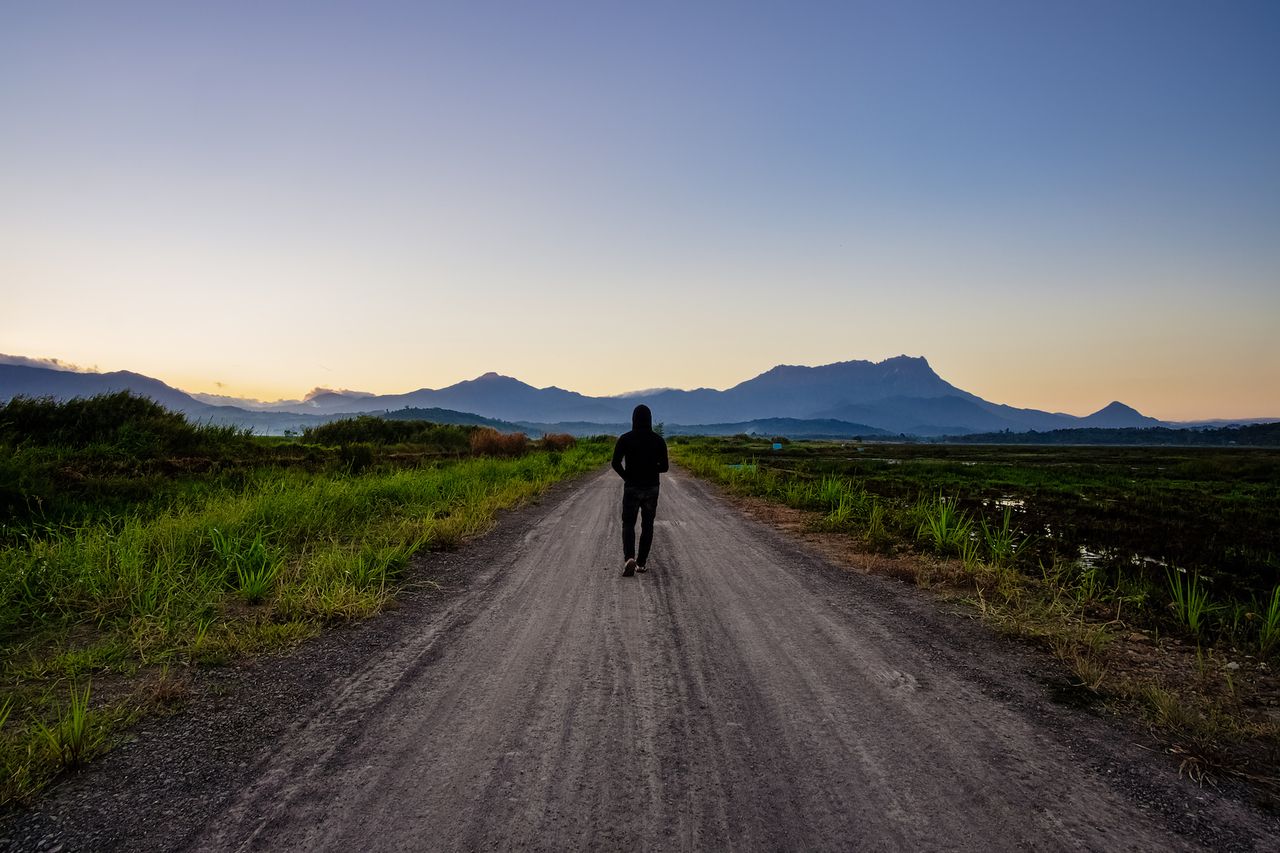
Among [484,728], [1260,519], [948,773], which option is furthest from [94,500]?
[1260,519]

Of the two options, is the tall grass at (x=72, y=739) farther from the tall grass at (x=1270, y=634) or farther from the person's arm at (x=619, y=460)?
the tall grass at (x=1270, y=634)

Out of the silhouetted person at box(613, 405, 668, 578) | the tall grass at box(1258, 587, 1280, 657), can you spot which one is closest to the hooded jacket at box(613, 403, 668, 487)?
the silhouetted person at box(613, 405, 668, 578)

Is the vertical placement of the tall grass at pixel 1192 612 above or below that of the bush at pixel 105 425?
below

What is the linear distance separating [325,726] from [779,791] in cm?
296

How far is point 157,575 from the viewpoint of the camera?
6.34 m

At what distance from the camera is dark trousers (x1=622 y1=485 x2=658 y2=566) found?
8.19 m

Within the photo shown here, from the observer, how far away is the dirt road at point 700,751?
106 inches

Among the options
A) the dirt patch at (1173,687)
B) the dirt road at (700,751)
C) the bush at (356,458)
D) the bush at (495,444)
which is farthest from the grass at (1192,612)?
A: the bush at (495,444)

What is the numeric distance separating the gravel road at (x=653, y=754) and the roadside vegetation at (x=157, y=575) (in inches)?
20.4

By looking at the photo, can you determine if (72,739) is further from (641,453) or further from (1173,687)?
(1173,687)

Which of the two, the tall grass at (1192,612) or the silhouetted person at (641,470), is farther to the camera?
the silhouetted person at (641,470)

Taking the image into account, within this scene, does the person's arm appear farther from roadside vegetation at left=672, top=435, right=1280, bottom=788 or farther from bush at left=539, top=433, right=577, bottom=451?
bush at left=539, top=433, right=577, bottom=451

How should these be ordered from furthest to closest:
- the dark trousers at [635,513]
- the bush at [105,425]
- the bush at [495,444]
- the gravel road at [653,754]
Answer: the bush at [495,444]
the bush at [105,425]
the dark trousers at [635,513]
the gravel road at [653,754]

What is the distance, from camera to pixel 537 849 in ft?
8.38
